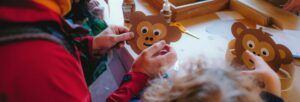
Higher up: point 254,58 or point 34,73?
point 34,73

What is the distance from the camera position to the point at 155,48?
32.0 inches

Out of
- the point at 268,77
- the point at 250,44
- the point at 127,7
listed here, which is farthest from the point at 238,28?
the point at 127,7

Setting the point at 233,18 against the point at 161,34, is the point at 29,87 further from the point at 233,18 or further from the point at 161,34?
the point at 233,18

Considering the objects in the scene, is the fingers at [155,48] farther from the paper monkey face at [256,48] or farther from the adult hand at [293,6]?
the adult hand at [293,6]

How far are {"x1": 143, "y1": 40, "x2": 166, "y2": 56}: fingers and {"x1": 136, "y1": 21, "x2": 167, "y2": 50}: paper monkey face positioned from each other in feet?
0.20

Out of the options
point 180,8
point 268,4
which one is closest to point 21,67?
point 180,8

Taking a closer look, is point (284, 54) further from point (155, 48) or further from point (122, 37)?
point (122, 37)

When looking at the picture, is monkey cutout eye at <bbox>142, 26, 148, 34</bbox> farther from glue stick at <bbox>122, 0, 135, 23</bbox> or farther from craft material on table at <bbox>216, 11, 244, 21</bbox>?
craft material on table at <bbox>216, 11, 244, 21</bbox>

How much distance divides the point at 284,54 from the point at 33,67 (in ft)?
1.97

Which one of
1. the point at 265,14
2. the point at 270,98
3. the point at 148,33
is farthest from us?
the point at 265,14

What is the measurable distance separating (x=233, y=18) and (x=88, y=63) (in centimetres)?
57

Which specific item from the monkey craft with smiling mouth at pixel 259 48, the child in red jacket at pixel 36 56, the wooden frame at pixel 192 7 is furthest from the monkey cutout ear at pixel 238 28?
the child in red jacket at pixel 36 56

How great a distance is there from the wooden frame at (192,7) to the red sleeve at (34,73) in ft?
2.03

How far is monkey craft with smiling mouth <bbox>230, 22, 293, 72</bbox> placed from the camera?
0.75m
